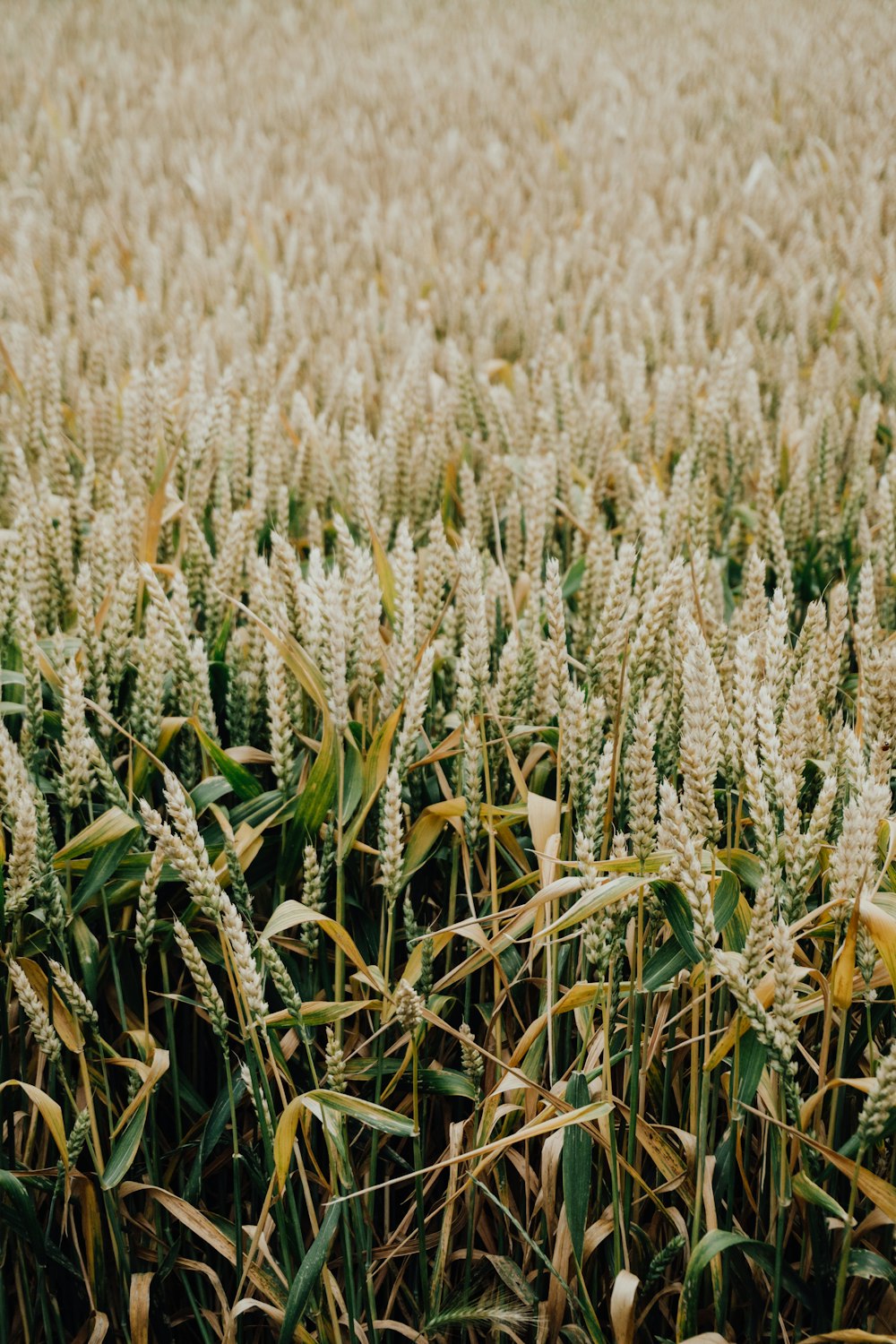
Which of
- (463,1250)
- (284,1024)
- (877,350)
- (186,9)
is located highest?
(186,9)

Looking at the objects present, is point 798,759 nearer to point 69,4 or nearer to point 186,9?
point 186,9

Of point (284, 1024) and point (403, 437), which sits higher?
point (403, 437)

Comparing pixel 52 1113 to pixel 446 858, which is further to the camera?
pixel 446 858

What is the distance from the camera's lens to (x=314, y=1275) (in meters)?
0.73

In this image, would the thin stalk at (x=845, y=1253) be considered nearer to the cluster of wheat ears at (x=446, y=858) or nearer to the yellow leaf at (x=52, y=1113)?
the cluster of wheat ears at (x=446, y=858)

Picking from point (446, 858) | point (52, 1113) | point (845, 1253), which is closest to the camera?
→ point (845, 1253)

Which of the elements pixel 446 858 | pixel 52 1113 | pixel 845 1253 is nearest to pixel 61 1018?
pixel 52 1113

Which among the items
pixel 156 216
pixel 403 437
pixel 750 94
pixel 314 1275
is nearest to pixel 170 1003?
pixel 314 1275

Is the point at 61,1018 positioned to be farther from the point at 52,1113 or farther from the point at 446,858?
the point at 446,858

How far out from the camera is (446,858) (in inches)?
38.4

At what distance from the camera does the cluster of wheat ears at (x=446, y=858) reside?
69 centimetres

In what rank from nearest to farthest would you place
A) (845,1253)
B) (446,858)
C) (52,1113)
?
(845,1253), (52,1113), (446,858)

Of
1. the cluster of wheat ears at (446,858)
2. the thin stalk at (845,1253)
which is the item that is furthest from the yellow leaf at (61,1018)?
the thin stalk at (845,1253)

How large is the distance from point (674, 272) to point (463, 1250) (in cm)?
218
